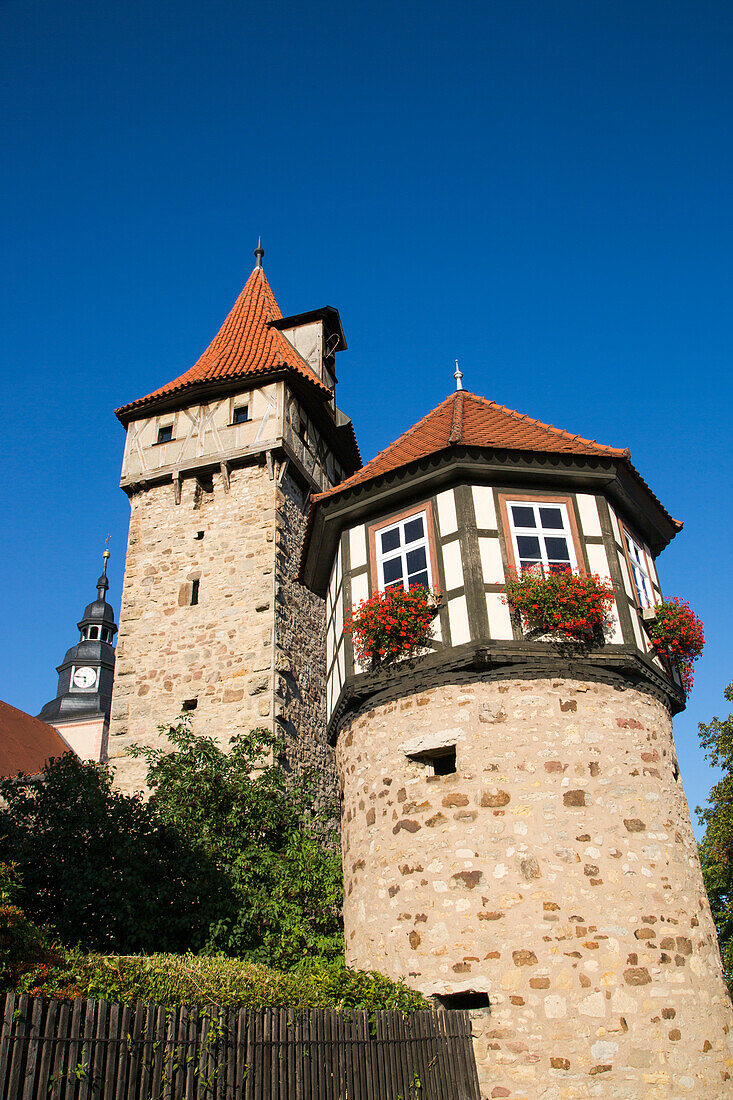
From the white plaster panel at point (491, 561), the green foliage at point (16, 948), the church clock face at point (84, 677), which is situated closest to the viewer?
the green foliage at point (16, 948)

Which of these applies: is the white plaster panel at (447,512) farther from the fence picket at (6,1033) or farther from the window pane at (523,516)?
the fence picket at (6,1033)

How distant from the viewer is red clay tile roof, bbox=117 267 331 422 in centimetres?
2053

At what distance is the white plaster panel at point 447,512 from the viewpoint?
1019cm

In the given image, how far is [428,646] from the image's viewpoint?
9.65 meters

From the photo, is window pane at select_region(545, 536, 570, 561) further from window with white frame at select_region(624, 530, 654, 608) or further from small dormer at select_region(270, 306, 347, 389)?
small dormer at select_region(270, 306, 347, 389)

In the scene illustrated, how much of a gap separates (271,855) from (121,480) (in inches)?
434

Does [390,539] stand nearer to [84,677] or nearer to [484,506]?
[484,506]

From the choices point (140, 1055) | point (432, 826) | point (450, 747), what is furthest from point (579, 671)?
point (140, 1055)

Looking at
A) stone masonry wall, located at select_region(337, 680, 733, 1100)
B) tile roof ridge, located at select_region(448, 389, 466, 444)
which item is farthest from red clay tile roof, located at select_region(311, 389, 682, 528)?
stone masonry wall, located at select_region(337, 680, 733, 1100)

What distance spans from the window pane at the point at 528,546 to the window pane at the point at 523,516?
0.57 ft

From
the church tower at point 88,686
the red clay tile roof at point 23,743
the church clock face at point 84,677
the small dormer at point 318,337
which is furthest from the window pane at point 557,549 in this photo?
the church clock face at point 84,677

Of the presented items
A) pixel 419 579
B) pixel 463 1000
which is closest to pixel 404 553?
pixel 419 579

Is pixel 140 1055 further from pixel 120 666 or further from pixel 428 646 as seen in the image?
pixel 120 666

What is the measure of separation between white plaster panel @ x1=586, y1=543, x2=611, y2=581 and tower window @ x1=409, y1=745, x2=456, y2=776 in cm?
258
